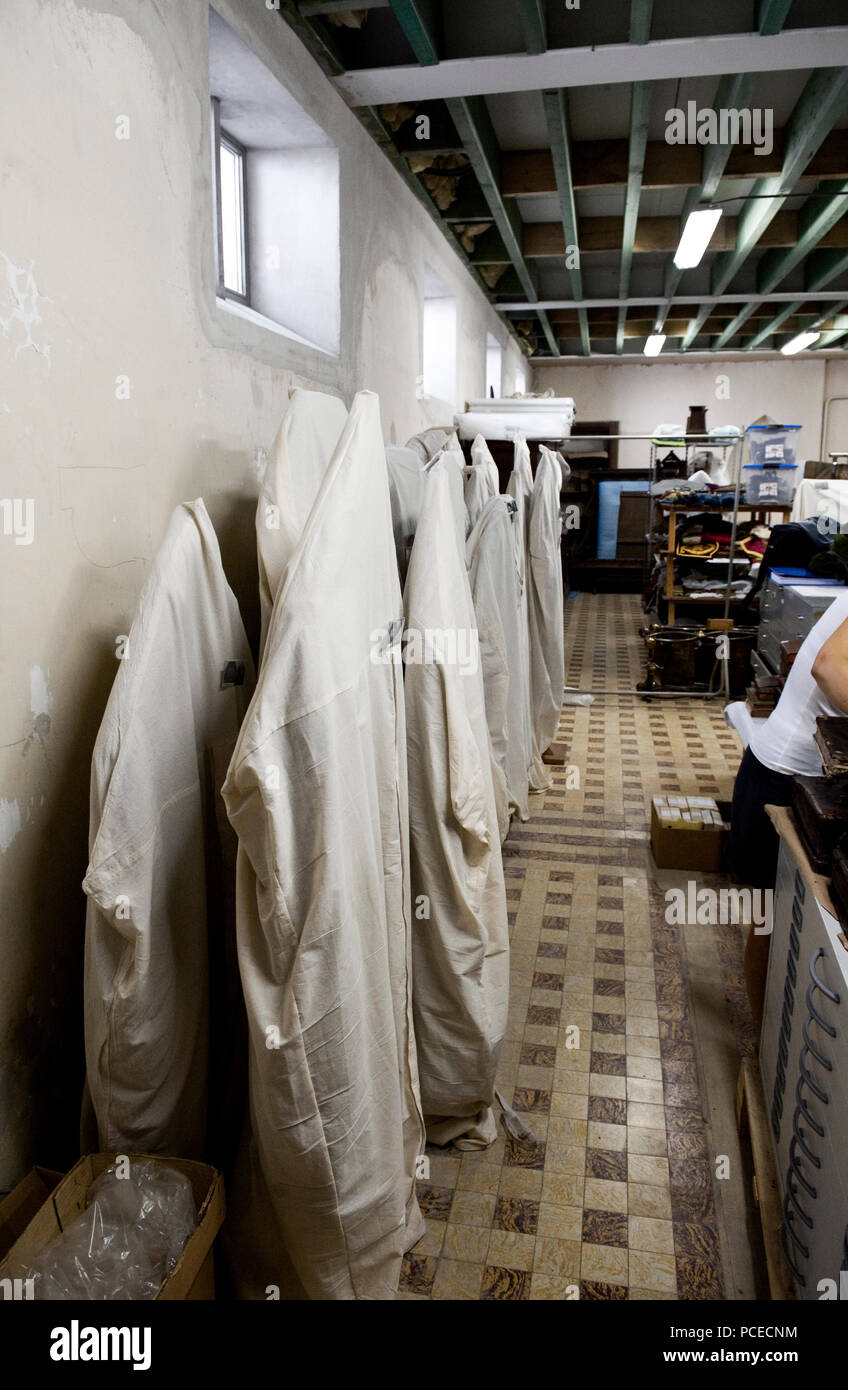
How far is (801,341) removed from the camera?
11.2 metres

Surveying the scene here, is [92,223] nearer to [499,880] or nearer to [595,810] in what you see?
[499,880]

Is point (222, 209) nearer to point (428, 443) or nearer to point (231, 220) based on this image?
A: point (231, 220)

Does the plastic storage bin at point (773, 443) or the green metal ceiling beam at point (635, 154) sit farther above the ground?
the green metal ceiling beam at point (635, 154)

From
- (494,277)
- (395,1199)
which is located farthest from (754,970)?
(494,277)

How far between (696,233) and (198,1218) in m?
5.91

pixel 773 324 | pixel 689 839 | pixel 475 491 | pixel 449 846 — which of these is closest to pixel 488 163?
pixel 475 491

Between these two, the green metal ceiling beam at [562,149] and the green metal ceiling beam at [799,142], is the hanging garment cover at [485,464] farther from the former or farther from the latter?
the green metal ceiling beam at [799,142]

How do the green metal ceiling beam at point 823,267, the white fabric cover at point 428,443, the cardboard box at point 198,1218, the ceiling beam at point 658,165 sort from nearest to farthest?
the cardboard box at point 198,1218 → the white fabric cover at point 428,443 → the ceiling beam at point 658,165 → the green metal ceiling beam at point 823,267

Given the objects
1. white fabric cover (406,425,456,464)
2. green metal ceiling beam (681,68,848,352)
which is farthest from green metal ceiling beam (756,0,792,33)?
white fabric cover (406,425,456,464)

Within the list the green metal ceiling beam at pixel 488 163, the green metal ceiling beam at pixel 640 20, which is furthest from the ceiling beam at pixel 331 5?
the green metal ceiling beam at pixel 488 163

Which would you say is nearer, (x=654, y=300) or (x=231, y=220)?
(x=231, y=220)

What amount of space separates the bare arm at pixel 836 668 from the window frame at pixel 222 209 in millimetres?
2192

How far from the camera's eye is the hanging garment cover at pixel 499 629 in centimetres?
323

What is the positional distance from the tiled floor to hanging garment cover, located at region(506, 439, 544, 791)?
32 cm
